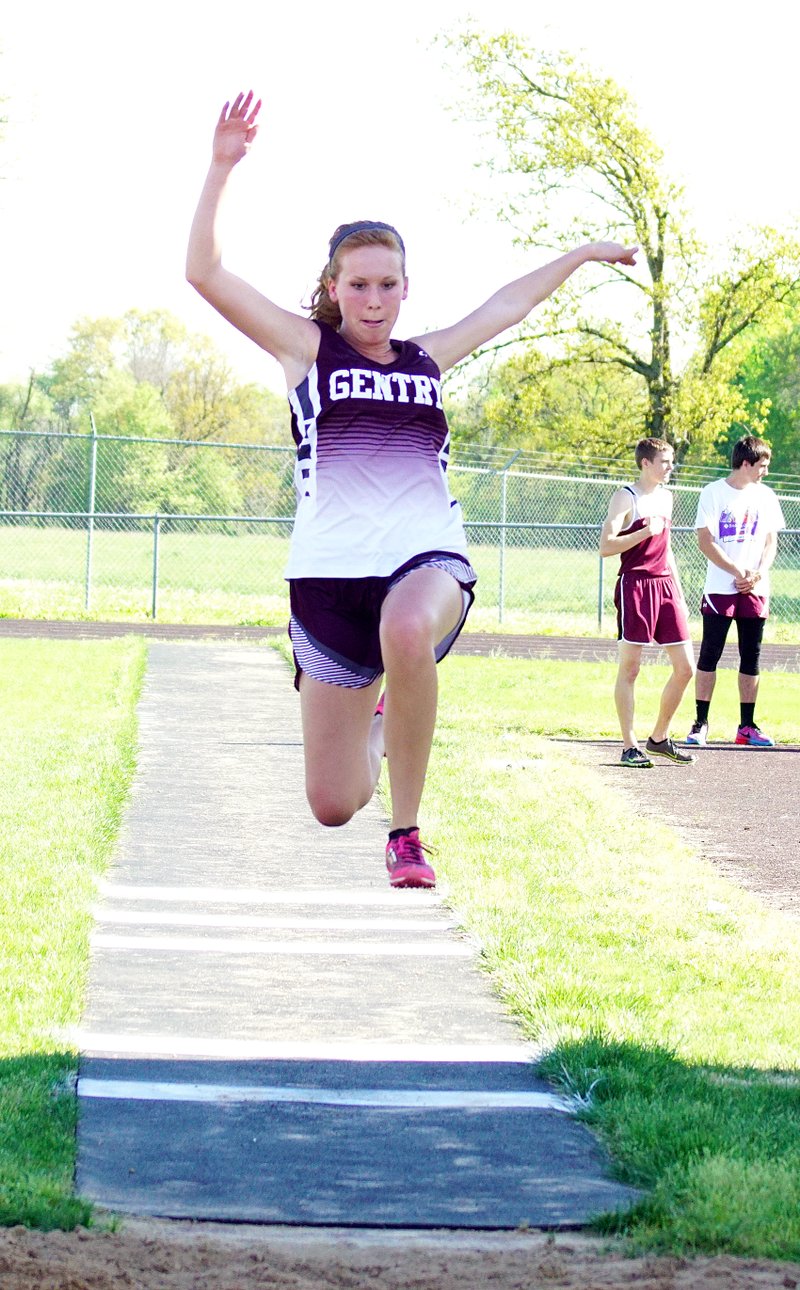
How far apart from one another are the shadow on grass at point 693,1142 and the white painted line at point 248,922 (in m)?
1.68

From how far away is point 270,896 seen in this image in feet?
22.6

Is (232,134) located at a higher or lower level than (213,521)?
higher

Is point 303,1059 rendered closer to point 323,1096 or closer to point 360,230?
point 323,1096

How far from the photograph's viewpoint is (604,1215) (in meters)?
3.62

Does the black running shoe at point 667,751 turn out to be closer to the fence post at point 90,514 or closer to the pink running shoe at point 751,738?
the pink running shoe at point 751,738

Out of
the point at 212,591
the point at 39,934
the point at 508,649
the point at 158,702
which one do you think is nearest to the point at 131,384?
the point at 212,591

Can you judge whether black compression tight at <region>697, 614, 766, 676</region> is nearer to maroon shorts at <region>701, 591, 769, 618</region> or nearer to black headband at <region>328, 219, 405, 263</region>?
maroon shorts at <region>701, 591, 769, 618</region>

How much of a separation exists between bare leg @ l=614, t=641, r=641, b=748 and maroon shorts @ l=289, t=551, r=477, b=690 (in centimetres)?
604

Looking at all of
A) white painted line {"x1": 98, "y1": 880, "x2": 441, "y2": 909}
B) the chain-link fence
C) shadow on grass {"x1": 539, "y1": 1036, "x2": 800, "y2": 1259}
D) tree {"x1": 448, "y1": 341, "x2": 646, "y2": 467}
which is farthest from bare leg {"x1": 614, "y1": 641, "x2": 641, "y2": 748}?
tree {"x1": 448, "y1": 341, "x2": 646, "y2": 467}

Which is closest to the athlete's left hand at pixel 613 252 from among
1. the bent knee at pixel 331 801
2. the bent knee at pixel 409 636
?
the bent knee at pixel 409 636

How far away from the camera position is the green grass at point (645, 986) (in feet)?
12.4

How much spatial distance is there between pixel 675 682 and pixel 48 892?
18.0ft

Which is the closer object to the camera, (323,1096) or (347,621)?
(323,1096)

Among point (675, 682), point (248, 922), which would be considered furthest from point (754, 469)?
point (248, 922)
